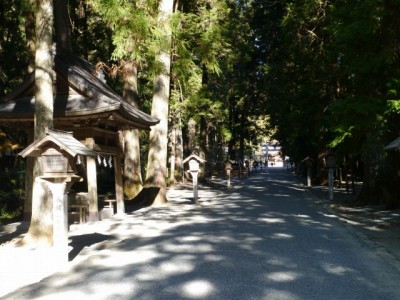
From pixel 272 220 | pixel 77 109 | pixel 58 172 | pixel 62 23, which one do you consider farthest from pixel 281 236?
pixel 62 23

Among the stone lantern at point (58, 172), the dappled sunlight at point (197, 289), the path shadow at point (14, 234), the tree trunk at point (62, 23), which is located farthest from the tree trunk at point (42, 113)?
the tree trunk at point (62, 23)

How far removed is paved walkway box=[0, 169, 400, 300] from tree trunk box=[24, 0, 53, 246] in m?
0.57

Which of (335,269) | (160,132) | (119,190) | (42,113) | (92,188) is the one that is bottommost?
(335,269)

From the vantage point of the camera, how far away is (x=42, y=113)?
1006cm

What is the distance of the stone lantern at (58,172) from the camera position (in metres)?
8.13

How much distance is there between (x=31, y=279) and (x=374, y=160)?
563 inches

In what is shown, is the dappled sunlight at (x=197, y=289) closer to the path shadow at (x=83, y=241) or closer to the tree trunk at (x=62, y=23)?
the path shadow at (x=83, y=241)

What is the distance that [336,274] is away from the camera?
22.9ft

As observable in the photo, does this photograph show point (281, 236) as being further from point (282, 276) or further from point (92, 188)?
point (92, 188)

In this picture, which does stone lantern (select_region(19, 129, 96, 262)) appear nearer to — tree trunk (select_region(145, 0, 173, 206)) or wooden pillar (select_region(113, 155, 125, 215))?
wooden pillar (select_region(113, 155, 125, 215))

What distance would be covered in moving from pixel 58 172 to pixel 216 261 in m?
3.32

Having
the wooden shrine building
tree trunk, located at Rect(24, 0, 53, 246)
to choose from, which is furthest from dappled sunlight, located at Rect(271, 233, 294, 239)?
the wooden shrine building

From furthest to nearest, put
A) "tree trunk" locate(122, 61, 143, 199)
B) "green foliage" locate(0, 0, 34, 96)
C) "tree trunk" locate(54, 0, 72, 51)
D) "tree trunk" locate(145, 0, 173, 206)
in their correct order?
"green foliage" locate(0, 0, 34, 96) < "tree trunk" locate(122, 61, 143, 199) < "tree trunk" locate(145, 0, 173, 206) < "tree trunk" locate(54, 0, 72, 51)

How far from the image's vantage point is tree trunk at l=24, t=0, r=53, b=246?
9.88 metres
